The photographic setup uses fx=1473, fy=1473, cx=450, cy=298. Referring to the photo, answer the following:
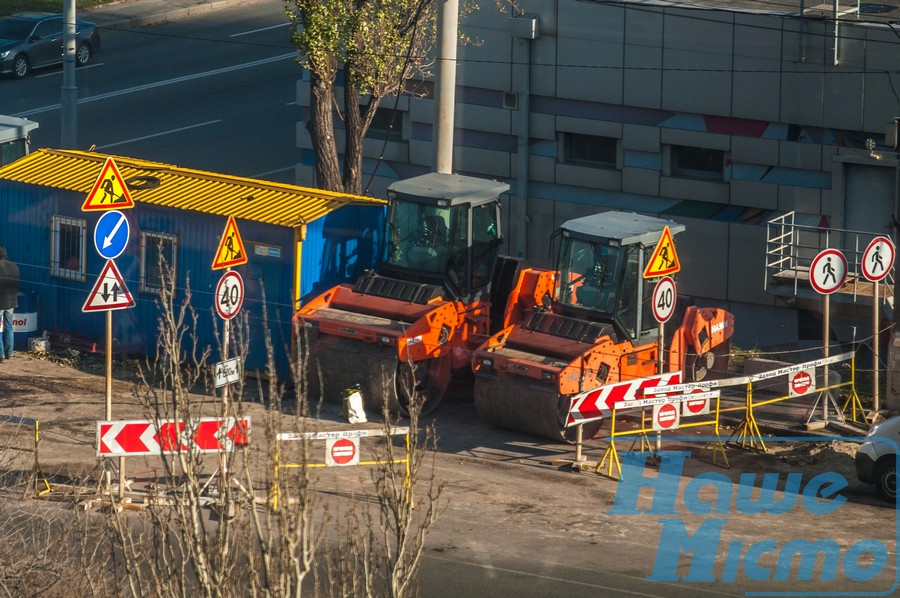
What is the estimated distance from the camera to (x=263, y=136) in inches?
1296

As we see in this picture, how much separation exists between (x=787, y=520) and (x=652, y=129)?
9.46m

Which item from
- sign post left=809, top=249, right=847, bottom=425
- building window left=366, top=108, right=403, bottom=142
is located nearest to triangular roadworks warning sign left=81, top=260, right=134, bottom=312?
sign post left=809, top=249, right=847, bottom=425

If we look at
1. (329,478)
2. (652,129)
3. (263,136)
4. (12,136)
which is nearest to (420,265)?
(329,478)

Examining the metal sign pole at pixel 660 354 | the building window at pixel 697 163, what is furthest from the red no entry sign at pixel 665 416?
the building window at pixel 697 163

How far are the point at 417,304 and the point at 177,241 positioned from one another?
3.87 metres

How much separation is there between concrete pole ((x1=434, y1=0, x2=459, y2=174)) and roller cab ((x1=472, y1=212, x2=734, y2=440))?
3.25 meters

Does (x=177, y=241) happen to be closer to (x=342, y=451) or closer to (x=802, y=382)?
(x=342, y=451)

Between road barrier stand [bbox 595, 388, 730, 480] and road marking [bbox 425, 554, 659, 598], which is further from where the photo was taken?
road barrier stand [bbox 595, 388, 730, 480]

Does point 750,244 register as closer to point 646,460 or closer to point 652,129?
point 652,129

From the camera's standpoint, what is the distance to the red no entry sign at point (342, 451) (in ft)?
51.5

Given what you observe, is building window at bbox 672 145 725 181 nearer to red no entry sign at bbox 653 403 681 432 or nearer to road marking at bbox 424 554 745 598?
red no entry sign at bbox 653 403 681 432

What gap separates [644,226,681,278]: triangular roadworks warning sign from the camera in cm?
1792

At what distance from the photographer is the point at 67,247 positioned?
21750mm

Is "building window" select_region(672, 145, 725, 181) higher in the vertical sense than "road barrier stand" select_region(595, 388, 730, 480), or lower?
higher
